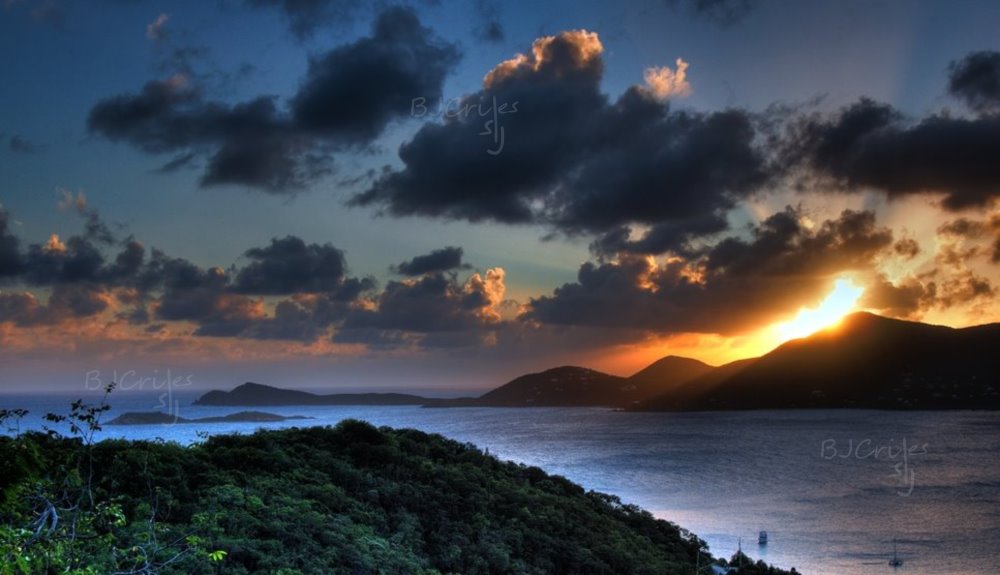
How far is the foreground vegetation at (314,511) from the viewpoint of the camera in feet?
50.8

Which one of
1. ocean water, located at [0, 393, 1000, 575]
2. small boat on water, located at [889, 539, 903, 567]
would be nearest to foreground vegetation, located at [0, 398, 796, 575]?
ocean water, located at [0, 393, 1000, 575]

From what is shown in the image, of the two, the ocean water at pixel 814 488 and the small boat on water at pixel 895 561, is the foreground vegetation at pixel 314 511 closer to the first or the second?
the ocean water at pixel 814 488

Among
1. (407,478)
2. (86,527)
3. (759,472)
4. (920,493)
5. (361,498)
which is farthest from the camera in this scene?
(759,472)

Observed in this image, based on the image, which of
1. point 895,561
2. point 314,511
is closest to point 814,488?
point 895,561

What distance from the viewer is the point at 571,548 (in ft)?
105

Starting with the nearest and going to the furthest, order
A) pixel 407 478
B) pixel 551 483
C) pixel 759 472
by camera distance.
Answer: pixel 407 478, pixel 551 483, pixel 759 472

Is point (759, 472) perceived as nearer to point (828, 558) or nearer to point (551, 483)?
point (828, 558)

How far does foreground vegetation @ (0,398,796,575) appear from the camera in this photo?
15495 millimetres

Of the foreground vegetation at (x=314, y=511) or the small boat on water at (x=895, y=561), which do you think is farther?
the small boat on water at (x=895, y=561)

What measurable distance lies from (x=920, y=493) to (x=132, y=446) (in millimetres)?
126257

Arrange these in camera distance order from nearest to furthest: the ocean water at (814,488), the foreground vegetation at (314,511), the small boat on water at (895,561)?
the foreground vegetation at (314,511) → the small boat on water at (895,561) → the ocean water at (814,488)

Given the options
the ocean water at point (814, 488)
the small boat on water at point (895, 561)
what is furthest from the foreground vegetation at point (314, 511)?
the small boat on water at point (895, 561)

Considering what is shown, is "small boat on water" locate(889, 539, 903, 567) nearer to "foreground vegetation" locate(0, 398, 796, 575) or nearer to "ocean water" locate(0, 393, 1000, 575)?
"ocean water" locate(0, 393, 1000, 575)

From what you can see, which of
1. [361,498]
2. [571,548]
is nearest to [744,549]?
[571,548]
